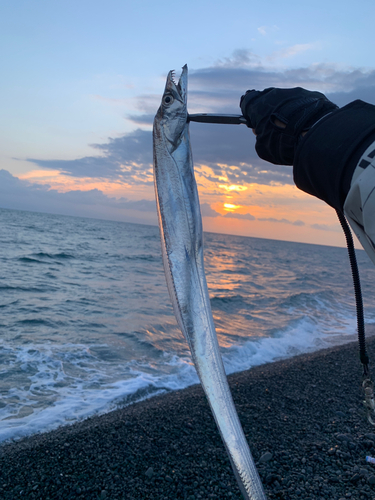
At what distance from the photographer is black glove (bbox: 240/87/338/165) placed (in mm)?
1230

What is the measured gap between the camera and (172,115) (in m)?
1.21

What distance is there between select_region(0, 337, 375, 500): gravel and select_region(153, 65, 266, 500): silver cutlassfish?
9.12 ft

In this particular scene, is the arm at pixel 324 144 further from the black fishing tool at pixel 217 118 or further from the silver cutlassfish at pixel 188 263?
the silver cutlassfish at pixel 188 263

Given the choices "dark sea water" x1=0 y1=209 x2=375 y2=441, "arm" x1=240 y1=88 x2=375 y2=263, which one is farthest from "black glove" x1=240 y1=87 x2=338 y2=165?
"dark sea water" x1=0 y1=209 x2=375 y2=441

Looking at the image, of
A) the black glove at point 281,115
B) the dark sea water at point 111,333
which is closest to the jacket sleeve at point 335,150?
the black glove at point 281,115

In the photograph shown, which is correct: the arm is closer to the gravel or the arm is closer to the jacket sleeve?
the jacket sleeve

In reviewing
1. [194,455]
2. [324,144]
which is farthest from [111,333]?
[324,144]

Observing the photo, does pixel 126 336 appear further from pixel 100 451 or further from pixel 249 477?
pixel 249 477

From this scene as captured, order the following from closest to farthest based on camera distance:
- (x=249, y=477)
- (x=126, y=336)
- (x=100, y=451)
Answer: (x=249, y=477)
(x=100, y=451)
(x=126, y=336)

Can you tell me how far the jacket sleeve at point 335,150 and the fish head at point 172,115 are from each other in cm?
45

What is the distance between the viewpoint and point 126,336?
980 centimetres

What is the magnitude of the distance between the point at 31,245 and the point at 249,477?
31.5 meters

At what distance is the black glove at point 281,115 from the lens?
123cm

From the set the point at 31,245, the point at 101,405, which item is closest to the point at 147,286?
the point at 101,405
